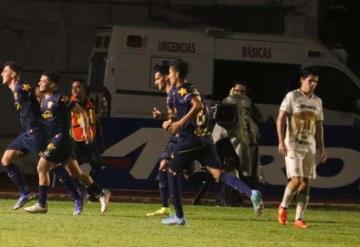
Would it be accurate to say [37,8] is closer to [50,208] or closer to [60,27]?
[60,27]

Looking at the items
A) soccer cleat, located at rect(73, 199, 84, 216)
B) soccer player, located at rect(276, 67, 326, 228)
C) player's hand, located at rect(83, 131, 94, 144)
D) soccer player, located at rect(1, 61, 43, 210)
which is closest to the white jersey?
soccer player, located at rect(276, 67, 326, 228)

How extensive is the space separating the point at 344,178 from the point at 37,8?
1265 centimetres

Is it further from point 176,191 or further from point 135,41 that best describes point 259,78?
point 176,191

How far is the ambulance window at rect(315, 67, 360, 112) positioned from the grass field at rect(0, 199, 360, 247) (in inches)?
312

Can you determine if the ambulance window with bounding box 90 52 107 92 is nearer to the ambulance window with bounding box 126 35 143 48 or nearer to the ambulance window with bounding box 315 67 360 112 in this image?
the ambulance window with bounding box 126 35 143 48

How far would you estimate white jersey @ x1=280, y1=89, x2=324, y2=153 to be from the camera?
1409 cm

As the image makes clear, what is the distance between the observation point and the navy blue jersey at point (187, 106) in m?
13.5

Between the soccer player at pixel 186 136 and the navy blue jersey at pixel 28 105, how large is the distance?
2.12 m

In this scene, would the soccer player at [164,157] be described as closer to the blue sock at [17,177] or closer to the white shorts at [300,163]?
the white shorts at [300,163]

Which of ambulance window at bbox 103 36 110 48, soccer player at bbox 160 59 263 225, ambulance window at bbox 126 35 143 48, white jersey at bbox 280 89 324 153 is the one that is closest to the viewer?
soccer player at bbox 160 59 263 225

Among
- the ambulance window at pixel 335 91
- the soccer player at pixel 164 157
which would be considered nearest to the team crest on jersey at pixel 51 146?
the soccer player at pixel 164 157

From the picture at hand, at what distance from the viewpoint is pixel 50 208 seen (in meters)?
16.0

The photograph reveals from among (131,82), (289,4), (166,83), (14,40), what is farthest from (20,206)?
(289,4)

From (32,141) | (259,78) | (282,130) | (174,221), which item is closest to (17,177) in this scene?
(32,141)
